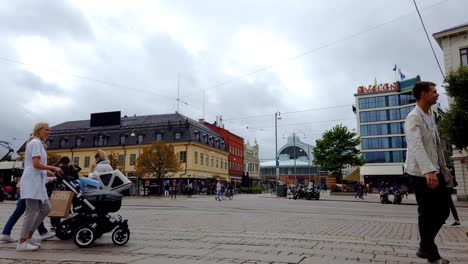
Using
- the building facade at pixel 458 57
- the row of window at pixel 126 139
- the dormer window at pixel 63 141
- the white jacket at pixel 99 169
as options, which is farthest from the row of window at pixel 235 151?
the white jacket at pixel 99 169

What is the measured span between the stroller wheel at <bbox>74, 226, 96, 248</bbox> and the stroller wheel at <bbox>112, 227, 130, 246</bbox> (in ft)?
1.10

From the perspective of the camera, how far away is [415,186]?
437cm

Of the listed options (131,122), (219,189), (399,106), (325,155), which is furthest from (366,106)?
(219,189)

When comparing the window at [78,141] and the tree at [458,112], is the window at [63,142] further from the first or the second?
the tree at [458,112]

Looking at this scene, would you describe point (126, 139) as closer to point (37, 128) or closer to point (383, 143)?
point (383, 143)

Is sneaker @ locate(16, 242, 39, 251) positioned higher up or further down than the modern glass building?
further down

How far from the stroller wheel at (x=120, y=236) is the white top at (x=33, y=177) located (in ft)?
4.08

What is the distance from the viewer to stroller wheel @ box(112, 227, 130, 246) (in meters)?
6.11

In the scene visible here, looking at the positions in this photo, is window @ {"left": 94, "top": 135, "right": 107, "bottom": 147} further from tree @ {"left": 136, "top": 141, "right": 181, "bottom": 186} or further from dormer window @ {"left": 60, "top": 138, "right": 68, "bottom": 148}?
tree @ {"left": 136, "top": 141, "right": 181, "bottom": 186}

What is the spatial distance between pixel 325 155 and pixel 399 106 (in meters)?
37.4

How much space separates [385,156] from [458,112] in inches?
2364

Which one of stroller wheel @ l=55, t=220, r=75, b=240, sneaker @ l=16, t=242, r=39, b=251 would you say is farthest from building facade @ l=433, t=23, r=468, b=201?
sneaker @ l=16, t=242, r=39, b=251

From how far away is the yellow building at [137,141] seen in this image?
57938mm

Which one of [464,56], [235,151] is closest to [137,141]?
[235,151]
